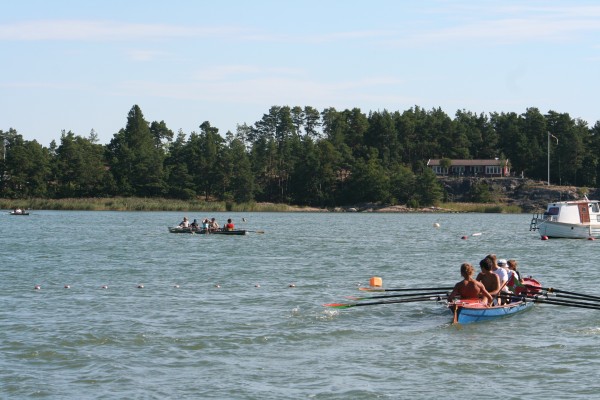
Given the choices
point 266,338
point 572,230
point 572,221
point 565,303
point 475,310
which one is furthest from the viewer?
point 572,221

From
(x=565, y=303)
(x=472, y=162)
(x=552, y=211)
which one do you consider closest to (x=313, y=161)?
(x=472, y=162)

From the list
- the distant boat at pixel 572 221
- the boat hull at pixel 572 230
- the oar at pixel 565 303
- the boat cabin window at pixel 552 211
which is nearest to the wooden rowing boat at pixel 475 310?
the oar at pixel 565 303

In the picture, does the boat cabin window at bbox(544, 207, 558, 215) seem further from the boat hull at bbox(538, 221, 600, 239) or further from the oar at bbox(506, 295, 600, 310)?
the oar at bbox(506, 295, 600, 310)

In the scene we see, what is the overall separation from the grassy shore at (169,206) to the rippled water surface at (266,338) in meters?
92.7

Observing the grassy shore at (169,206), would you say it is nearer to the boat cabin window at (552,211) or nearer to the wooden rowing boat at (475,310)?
the boat cabin window at (552,211)

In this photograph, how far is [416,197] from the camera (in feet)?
506

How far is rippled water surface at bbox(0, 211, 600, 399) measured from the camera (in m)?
17.4

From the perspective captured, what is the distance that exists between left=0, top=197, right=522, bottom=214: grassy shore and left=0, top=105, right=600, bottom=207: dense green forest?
15.2ft

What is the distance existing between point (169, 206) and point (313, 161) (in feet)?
120

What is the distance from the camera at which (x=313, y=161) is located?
531 ft

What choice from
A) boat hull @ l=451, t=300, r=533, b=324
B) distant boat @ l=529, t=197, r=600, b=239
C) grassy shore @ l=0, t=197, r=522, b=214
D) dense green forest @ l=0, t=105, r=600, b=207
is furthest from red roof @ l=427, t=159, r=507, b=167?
boat hull @ l=451, t=300, r=533, b=324

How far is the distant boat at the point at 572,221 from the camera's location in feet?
214

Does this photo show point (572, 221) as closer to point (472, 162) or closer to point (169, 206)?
point (169, 206)

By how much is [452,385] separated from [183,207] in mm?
121192
